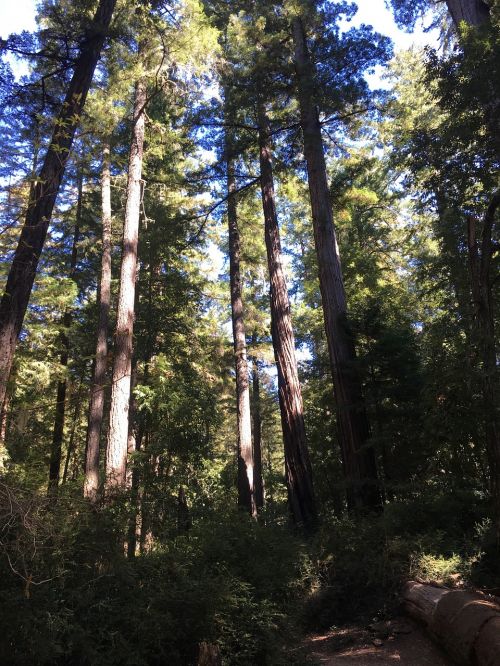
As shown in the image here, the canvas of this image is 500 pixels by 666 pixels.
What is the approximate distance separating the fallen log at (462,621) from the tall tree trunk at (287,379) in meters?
4.15

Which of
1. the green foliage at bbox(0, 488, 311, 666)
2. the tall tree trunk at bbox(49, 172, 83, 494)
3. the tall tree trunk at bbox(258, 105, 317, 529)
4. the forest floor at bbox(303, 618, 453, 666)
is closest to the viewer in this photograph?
the green foliage at bbox(0, 488, 311, 666)

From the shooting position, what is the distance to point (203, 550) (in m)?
5.66

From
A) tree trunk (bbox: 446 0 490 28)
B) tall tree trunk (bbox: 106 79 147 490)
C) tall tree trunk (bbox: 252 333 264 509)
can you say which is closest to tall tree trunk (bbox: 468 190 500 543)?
tall tree trunk (bbox: 106 79 147 490)

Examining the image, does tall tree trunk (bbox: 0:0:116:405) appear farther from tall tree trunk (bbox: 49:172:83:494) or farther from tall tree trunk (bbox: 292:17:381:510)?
tall tree trunk (bbox: 49:172:83:494)

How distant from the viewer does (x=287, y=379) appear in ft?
34.0

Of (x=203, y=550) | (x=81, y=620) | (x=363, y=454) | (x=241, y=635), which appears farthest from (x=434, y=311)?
(x=81, y=620)

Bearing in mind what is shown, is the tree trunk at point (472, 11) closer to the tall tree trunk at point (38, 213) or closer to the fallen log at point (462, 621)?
the tall tree trunk at point (38, 213)

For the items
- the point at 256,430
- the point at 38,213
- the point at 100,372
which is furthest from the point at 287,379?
the point at 256,430

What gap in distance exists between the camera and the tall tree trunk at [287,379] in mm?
9422

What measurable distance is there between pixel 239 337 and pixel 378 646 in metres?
11.2

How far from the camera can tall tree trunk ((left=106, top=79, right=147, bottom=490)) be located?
9555mm

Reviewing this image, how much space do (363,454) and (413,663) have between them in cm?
432

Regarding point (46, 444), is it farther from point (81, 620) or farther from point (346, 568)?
point (81, 620)

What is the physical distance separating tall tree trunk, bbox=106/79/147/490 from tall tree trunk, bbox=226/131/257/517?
252 centimetres
